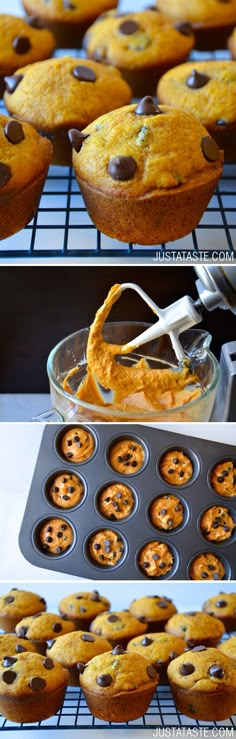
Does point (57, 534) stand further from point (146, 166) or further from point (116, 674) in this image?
point (146, 166)

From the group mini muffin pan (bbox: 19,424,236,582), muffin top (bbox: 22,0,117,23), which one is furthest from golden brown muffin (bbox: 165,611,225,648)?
muffin top (bbox: 22,0,117,23)

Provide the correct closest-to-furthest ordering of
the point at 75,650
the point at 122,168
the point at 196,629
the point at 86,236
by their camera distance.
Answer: the point at 122,168 < the point at 86,236 < the point at 75,650 < the point at 196,629

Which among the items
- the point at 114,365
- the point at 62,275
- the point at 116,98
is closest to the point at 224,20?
the point at 116,98

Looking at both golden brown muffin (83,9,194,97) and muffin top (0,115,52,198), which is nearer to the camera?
muffin top (0,115,52,198)

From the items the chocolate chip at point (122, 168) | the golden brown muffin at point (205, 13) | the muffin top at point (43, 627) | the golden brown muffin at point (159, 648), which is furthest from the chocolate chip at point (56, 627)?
the golden brown muffin at point (205, 13)

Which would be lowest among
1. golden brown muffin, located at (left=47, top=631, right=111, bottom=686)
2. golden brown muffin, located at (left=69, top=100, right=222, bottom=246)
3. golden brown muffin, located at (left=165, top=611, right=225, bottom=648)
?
golden brown muffin, located at (left=165, top=611, right=225, bottom=648)

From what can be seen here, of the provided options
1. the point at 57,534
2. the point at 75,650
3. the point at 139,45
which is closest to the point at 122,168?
the point at 139,45

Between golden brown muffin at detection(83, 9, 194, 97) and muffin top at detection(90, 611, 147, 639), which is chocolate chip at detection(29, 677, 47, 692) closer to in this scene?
muffin top at detection(90, 611, 147, 639)

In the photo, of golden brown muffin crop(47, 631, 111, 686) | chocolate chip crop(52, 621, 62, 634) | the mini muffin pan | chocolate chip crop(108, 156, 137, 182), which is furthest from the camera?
chocolate chip crop(52, 621, 62, 634)
